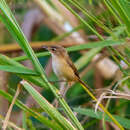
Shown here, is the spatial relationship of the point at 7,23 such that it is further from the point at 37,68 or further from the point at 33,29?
the point at 33,29

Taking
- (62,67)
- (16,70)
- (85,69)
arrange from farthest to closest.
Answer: (85,69) → (62,67) → (16,70)

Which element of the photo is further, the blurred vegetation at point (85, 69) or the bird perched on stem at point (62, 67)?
the bird perched on stem at point (62, 67)

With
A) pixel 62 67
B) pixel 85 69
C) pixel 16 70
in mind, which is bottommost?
pixel 85 69

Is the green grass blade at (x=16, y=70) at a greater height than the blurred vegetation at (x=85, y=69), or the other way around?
the green grass blade at (x=16, y=70)

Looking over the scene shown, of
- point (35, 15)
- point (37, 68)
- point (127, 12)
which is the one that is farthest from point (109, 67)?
point (37, 68)

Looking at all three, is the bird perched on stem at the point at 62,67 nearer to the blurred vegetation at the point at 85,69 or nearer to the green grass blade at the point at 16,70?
the blurred vegetation at the point at 85,69

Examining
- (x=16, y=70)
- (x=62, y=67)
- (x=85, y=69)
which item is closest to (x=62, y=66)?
(x=62, y=67)

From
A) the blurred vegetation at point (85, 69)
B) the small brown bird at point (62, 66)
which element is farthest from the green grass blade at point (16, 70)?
the small brown bird at point (62, 66)

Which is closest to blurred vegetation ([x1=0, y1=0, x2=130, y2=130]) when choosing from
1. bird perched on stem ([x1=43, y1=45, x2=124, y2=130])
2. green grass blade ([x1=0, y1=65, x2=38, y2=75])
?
green grass blade ([x1=0, y1=65, x2=38, y2=75])

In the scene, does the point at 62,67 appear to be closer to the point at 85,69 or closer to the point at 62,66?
the point at 62,66
